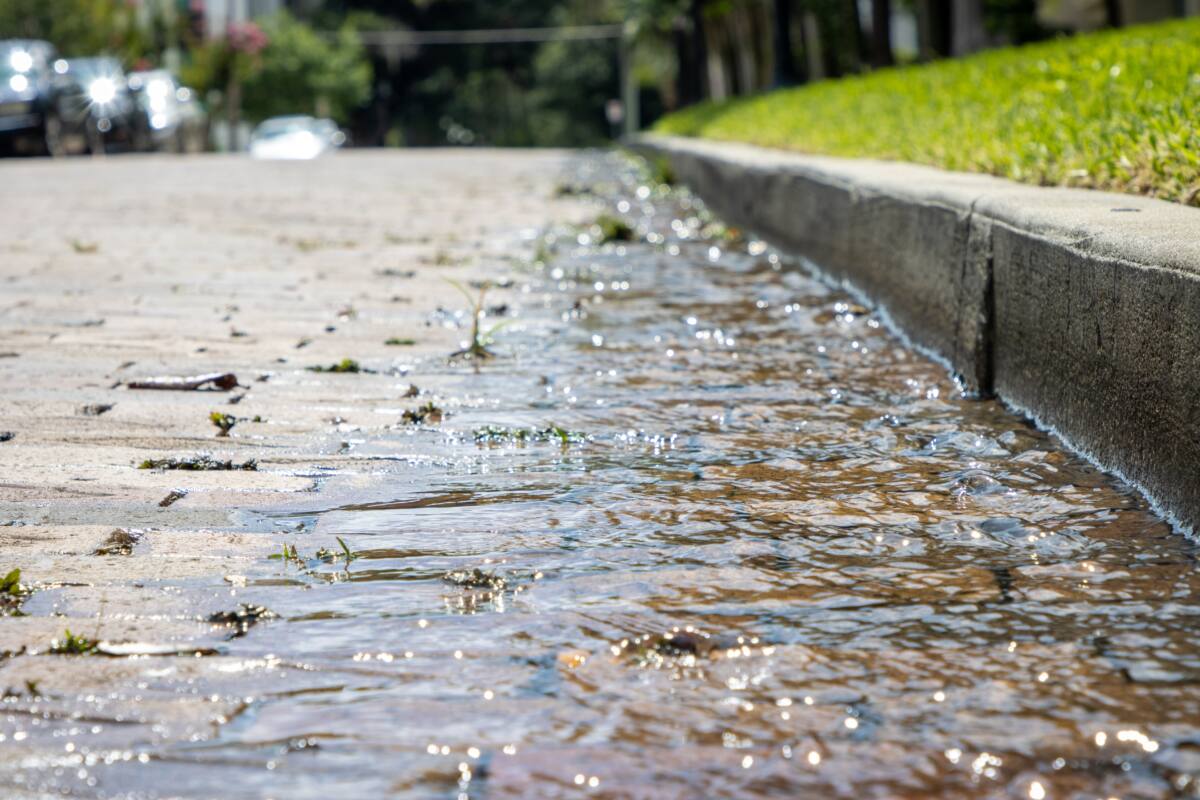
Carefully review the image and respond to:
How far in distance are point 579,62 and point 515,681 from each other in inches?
2397

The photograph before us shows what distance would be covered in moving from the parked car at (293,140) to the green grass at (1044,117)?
909 inches

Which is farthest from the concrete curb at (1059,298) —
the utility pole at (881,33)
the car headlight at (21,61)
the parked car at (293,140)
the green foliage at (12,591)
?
the parked car at (293,140)

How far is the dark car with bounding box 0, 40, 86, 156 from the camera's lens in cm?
2589

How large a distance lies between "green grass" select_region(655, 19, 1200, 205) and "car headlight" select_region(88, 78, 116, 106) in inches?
728

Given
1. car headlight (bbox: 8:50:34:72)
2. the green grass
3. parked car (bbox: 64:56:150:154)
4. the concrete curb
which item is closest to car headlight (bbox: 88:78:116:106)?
parked car (bbox: 64:56:150:154)

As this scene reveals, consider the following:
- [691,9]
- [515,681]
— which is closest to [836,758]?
[515,681]

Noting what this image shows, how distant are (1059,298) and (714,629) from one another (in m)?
1.60

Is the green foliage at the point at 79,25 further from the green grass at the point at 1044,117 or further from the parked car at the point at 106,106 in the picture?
the green grass at the point at 1044,117

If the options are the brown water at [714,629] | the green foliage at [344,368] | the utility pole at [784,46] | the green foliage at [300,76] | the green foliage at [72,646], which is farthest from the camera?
the green foliage at [300,76]

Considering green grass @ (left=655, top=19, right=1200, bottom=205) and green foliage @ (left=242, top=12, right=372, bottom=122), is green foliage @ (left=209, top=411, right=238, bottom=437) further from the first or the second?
green foliage @ (left=242, top=12, right=372, bottom=122)

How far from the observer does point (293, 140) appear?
122 ft

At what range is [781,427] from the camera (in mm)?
3977

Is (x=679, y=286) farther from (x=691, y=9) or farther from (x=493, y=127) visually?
(x=493, y=127)

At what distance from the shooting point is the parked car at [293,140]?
120ft
